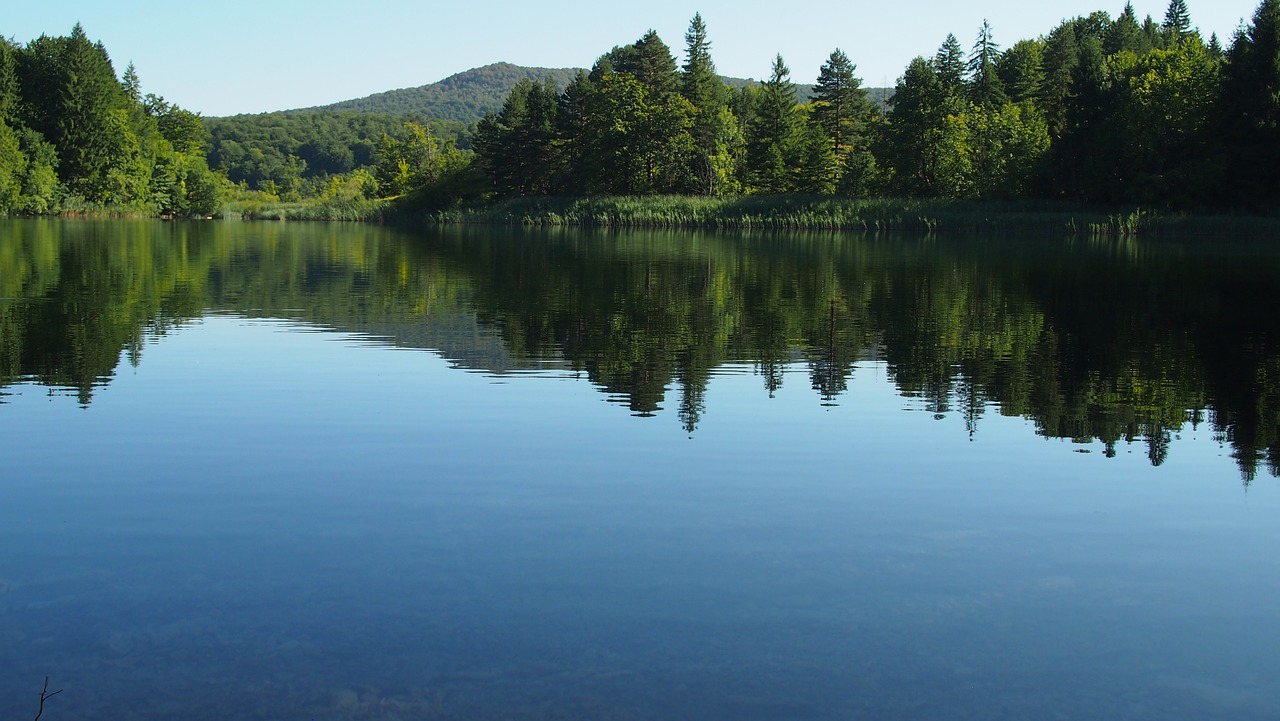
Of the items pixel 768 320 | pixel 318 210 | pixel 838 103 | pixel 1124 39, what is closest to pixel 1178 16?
Answer: pixel 1124 39

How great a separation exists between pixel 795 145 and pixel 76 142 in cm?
5561

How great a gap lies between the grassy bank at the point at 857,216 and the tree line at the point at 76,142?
94.8ft

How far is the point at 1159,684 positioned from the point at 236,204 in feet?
351

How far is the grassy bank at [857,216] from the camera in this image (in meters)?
60.1

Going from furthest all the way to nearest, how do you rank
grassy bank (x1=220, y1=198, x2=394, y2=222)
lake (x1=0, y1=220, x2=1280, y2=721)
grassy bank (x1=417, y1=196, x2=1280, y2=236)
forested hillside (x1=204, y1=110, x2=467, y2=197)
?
1. forested hillside (x1=204, y1=110, x2=467, y2=197)
2. grassy bank (x1=220, y1=198, x2=394, y2=222)
3. grassy bank (x1=417, y1=196, x2=1280, y2=236)
4. lake (x1=0, y1=220, x2=1280, y2=721)

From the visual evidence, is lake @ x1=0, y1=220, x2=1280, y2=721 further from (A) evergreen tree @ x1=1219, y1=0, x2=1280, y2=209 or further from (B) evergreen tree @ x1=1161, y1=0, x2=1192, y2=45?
(B) evergreen tree @ x1=1161, y1=0, x2=1192, y2=45

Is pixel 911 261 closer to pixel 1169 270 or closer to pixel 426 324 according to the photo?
pixel 1169 270

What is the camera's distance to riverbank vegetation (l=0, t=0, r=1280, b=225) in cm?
6450

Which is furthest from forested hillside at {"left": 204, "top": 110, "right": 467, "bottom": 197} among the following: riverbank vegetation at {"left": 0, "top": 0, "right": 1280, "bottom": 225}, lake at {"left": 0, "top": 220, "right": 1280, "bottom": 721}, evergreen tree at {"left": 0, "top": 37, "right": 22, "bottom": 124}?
lake at {"left": 0, "top": 220, "right": 1280, "bottom": 721}

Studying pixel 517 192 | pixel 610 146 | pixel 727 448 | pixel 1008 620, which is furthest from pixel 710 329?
pixel 517 192

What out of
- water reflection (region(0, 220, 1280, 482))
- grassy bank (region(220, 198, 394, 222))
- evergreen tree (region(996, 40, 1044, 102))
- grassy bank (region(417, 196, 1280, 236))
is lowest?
water reflection (region(0, 220, 1280, 482))

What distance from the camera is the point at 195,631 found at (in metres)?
5.20

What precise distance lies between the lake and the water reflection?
0.43ft

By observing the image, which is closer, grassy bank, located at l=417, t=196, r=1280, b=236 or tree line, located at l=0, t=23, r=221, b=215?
grassy bank, located at l=417, t=196, r=1280, b=236
